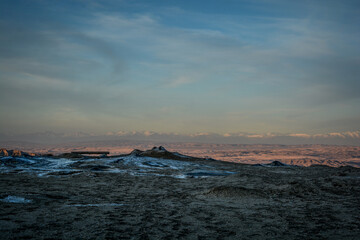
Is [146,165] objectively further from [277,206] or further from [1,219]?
Answer: [1,219]

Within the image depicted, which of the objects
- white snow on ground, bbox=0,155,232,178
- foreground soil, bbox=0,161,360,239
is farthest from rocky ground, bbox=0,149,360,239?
white snow on ground, bbox=0,155,232,178

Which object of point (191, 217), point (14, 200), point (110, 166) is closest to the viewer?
point (191, 217)

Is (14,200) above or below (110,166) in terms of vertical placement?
above

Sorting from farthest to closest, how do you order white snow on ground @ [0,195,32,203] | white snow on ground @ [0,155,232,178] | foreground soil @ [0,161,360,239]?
1. white snow on ground @ [0,155,232,178]
2. white snow on ground @ [0,195,32,203]
3. foreground soil @ [0,161,360,239]

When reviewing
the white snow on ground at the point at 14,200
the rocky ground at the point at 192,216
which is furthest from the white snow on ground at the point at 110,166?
the white snow on ground at the point at 14,200

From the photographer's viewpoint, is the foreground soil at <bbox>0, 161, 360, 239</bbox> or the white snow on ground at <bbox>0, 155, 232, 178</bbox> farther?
the white snow on ground at <bbox>0, 155, 232, 178</bbox>

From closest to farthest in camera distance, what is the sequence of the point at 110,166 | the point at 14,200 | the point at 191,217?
the point at 191,217
the point at 14,200
the point at 110,166

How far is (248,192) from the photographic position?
208 inches

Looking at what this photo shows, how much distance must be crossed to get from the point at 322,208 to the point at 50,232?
12.8 ft

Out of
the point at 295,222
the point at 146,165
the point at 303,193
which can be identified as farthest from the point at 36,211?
the point at 146,165

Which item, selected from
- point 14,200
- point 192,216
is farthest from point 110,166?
point 192,216

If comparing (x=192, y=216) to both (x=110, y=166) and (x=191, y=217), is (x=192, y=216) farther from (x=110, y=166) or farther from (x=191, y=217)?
(x=110, y=166)

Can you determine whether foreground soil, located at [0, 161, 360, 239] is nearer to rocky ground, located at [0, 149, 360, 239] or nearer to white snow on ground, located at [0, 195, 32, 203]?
rocky ground, located at [0, 149, 360, 239]

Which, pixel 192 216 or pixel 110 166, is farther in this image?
pixel 110 166
